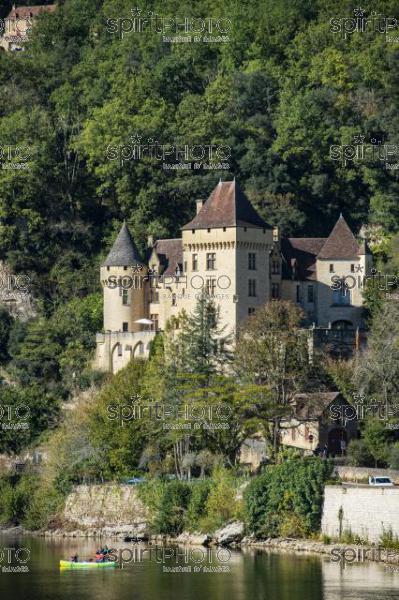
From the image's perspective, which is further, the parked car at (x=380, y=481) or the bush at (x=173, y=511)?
the bush at (x=173, y=511)

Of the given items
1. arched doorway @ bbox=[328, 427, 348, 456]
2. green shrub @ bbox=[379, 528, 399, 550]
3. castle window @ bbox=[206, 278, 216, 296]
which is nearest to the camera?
green shrub @ bbox=[379, 528, 399, 550]

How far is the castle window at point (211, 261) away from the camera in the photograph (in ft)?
367

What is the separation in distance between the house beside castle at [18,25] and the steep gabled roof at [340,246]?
51.3 meters

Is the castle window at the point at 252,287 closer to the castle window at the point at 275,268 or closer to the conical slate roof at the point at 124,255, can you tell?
the castle window at the point at 275,268

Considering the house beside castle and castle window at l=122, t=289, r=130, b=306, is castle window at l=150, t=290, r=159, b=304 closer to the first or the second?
castle window at l=122, t=289, r=130, b=306

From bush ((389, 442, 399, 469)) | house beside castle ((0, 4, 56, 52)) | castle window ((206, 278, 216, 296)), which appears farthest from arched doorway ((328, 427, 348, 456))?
house beside castle ((0, 4, 56, 52))

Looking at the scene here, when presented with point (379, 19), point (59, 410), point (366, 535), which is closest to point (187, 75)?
point (379, 19)

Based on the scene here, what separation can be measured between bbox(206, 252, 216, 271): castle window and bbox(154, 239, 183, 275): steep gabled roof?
3627 mm

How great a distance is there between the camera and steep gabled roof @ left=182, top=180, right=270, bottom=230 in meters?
112

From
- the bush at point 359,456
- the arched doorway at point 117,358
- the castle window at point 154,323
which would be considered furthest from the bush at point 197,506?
the castle window at point 154,323

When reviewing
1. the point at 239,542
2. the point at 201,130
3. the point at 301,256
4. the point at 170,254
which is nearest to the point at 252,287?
the point at 301,256

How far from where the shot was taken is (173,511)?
9575 centimetres

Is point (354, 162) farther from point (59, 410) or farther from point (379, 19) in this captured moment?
point (59, 410)

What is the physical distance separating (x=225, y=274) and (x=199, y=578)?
30926 millimetres
